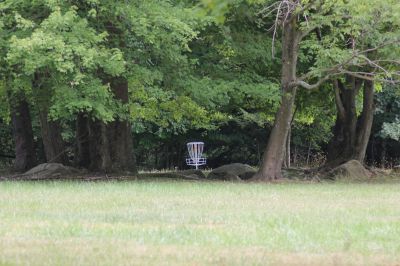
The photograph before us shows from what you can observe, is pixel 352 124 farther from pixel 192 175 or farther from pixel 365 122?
pixel 192 175

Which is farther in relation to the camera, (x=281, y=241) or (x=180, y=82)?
(x=180, y=82)

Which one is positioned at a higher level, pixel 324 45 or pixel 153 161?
pixel 324 45

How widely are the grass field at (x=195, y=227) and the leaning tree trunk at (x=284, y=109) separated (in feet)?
19.4

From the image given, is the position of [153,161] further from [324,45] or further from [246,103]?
[324,45]

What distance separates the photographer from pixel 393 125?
36.0 meters

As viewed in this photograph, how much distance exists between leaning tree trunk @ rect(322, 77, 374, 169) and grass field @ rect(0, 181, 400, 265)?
10.3 meters

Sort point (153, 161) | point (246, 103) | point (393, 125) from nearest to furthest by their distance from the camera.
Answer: point (246, 103)
point (393, 125)
point (153, 161)

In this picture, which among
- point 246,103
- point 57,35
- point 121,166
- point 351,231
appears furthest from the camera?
point 246,103

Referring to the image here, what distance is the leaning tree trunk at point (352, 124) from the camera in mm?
27719

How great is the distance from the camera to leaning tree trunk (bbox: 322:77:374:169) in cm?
2772

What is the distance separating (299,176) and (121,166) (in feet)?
20.5

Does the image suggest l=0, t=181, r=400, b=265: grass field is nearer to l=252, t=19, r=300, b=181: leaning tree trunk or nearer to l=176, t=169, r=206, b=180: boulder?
l=252, t=19, r=300, b=181: leaning tree trunk

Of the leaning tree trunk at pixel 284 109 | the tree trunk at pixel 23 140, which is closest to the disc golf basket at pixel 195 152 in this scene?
the tree trunk at pixel 23 140

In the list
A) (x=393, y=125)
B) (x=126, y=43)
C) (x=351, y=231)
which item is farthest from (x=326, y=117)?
(x=351, y=231)
